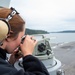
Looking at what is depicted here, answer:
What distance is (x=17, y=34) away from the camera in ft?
3.35

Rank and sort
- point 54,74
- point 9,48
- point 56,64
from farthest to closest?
point 56,64, point 54,74, point 9,48

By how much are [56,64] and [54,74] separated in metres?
0.15

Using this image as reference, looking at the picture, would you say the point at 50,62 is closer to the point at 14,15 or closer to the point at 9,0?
the point at 14,15

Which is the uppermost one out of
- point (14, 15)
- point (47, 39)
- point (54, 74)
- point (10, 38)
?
point (14, 15)

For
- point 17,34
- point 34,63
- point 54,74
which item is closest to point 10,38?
point 17,34

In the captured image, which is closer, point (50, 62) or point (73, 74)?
point (50, 62)

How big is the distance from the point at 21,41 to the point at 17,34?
0.18ft

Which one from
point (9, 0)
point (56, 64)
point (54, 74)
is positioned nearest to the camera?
point (54, 74)

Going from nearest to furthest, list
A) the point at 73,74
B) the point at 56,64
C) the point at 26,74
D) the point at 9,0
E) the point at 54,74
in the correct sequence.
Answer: the point at 26,74 → the point at 54,74 → the point at 56,64 → the point at 9,0 → the point at 73,74

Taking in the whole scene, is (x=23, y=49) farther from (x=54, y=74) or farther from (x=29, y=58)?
(x=54, y=74)

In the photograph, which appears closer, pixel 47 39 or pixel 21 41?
pixel 21 41

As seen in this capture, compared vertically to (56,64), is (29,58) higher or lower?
higher

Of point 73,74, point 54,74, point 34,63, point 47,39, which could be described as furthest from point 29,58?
point 73,74

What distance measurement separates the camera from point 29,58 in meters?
1.00
